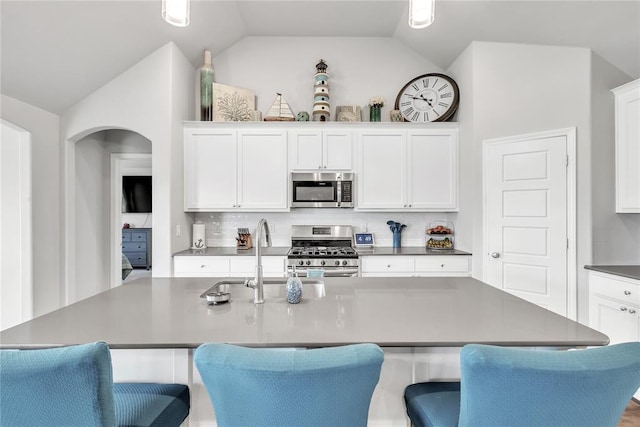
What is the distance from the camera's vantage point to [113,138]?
13.3 ft

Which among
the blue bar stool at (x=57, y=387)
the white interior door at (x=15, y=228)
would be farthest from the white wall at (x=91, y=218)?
the blue bar stool at (x=57, y=387)

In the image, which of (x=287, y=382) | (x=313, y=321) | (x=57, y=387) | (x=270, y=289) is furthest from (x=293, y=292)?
(x=57, y=387)

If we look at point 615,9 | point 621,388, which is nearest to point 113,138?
point 621,388

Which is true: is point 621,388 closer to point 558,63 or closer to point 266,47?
point 558,63

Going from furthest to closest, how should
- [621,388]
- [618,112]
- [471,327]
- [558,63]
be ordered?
1. [558,63]
2. [618,112]
3. [471,327]
4. [621,388]

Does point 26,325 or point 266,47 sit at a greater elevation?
point 266,47

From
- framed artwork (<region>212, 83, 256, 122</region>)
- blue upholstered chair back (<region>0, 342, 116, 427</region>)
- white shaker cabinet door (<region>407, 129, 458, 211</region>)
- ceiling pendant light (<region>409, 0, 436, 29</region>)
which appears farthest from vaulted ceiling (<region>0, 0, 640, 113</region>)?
blue upholstered chair back (<region>0, 342, 116, 427</region>)

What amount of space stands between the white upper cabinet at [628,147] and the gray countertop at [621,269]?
0.46 m

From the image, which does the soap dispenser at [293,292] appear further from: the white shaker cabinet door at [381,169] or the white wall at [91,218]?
the white wall at [91,218]

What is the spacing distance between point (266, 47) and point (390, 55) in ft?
4.98

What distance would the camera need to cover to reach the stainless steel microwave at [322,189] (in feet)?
12.0

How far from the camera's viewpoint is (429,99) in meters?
3.79

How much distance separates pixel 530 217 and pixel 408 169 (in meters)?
1.27

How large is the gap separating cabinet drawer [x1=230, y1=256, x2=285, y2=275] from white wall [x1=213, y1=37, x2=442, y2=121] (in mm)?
1837
